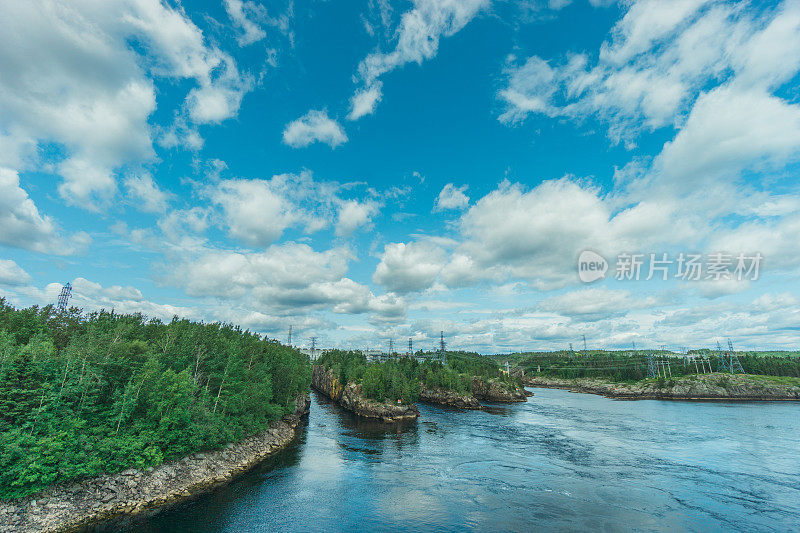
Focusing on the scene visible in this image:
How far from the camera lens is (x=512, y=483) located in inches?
1941

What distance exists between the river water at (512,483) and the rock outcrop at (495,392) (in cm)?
7520

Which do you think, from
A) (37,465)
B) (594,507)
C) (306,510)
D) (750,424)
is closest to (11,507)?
(37,465)

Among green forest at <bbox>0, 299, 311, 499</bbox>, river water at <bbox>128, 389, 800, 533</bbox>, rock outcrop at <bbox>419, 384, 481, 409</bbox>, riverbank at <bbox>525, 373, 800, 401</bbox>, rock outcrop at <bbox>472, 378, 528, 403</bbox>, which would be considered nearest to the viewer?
green forest at <bbox>0, 299, 311, 499</bbox>

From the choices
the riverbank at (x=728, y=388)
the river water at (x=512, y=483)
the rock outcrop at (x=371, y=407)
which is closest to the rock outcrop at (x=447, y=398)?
the rock outcrop at (x=371, y=407)

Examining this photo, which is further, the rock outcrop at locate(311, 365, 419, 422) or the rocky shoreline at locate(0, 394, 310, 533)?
the rock outcrop at locate(311, 365, 419, 422)

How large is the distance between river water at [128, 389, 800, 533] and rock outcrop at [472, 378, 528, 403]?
247 feet

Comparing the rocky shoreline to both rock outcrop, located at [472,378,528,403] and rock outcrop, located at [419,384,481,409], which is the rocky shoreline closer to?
rock outcrop, located at [419,384,481,409]

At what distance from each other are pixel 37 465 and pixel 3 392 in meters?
8.28

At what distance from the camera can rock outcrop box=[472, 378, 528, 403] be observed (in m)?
166

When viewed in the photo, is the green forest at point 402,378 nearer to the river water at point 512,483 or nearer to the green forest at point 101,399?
the river water at point 512,483

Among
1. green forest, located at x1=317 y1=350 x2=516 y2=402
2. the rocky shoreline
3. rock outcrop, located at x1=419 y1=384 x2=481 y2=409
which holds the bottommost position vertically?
rock outcrop, located at x1=419 y1=384 x2=481 y2=409

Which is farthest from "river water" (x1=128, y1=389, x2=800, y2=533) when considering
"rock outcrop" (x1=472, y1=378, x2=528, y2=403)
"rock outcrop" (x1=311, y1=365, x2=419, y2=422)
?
"rock outcrop" (x1=472, y1=378, x2=528, y2=403)

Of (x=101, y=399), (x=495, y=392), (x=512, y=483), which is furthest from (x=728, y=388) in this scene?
(x=101, y=399)

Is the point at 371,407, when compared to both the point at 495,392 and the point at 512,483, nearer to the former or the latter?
the point at 512,483
